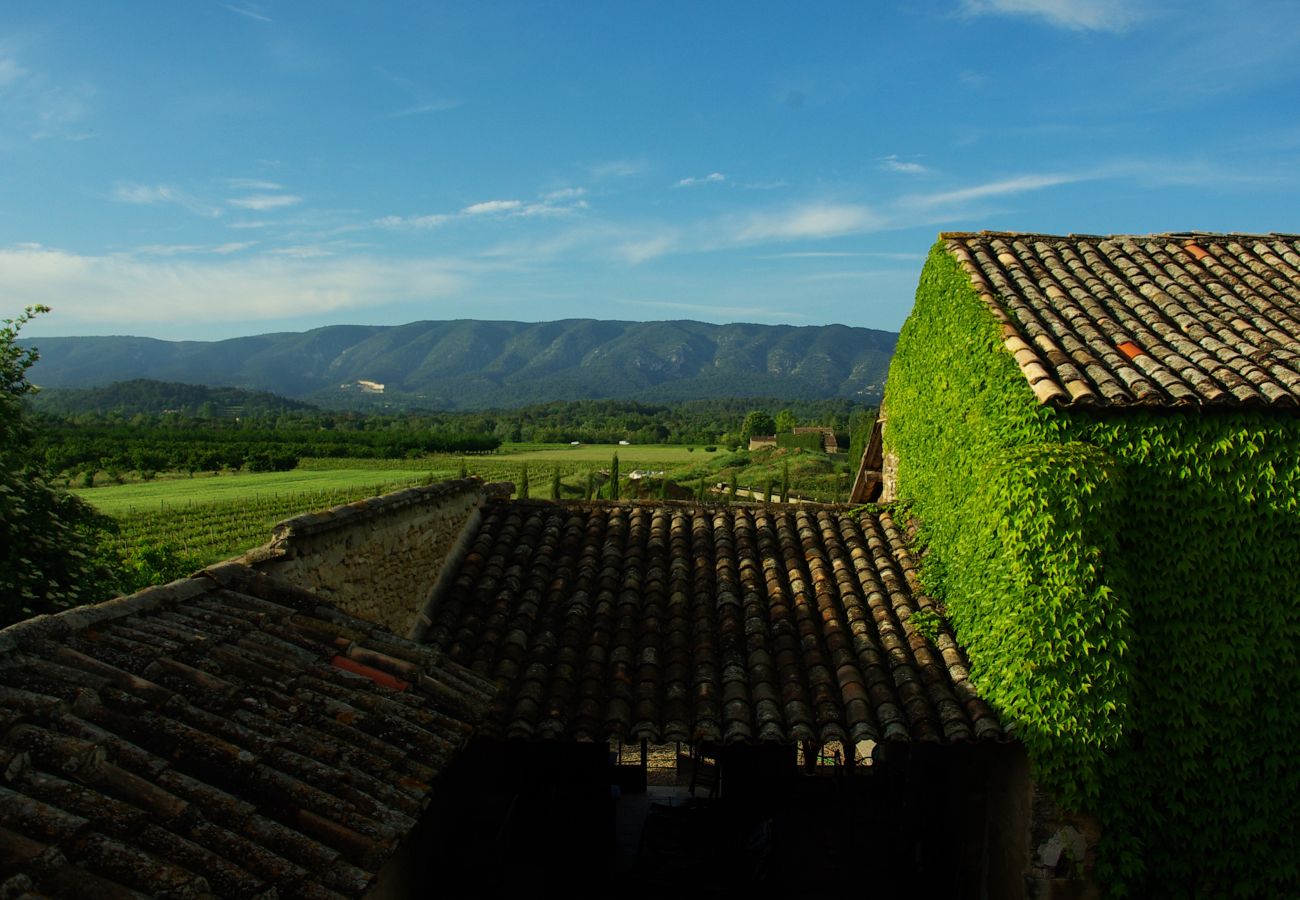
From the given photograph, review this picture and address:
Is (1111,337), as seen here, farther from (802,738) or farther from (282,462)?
(282,462)

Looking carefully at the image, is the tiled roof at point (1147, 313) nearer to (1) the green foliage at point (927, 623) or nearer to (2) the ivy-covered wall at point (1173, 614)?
(2) the ivy-covered wall at point (1173, 614)

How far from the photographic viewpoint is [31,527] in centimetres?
1066

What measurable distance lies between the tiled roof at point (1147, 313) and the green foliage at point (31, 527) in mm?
11553

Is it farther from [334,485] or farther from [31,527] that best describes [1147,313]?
[334,485]

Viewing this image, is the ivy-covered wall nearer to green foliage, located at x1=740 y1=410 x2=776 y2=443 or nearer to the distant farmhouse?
the distant farmhouse

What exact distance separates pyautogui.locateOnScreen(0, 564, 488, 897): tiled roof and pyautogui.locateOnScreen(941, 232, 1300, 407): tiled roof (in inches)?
239

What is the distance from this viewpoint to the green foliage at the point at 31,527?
9.77 m

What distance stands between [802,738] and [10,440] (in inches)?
449

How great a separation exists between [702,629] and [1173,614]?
4411mm

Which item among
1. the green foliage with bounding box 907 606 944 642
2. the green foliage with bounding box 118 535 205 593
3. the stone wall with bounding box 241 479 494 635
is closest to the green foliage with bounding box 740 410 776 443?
the green foliage with bounding box 118 535 205 593

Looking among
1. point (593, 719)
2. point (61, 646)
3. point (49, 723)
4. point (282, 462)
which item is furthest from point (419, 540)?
point (282, 462)

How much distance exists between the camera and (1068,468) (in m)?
6.91

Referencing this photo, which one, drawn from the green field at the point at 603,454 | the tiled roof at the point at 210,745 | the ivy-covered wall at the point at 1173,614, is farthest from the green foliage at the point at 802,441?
the tiled roof at the point at 210,745

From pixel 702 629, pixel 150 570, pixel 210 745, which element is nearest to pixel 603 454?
pixel 150 570
